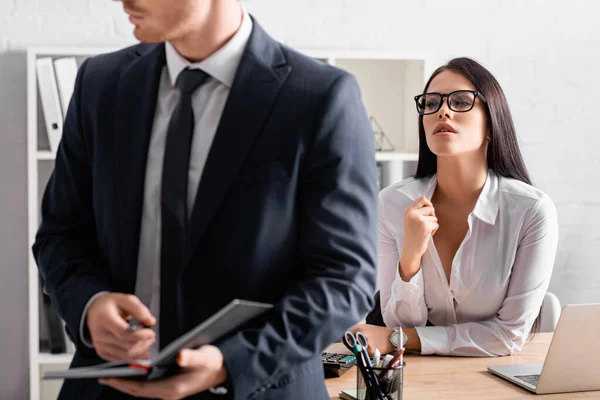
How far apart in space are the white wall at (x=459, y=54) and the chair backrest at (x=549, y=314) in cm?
137

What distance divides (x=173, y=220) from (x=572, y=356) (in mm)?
1082

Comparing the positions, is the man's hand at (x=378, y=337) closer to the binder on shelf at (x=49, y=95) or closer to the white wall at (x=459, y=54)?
the binder on shelf at (x=49, y=95)

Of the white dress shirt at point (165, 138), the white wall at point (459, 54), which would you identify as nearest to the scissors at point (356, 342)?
the white dress shirt at point (165, 138)

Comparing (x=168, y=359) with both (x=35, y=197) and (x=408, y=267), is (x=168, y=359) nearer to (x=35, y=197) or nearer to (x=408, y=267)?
(x=408, y=267)

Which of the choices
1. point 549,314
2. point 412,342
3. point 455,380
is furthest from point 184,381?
point 549,314

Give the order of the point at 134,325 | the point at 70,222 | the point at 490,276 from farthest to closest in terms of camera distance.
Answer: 1. the point at 490,276
2. the point at 70,222
3. the point at 134,325

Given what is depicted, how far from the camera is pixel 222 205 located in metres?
1.06

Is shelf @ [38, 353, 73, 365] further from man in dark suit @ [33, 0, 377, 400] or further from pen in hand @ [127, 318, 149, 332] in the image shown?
pen in hand @ [127, 318, 149, 332]

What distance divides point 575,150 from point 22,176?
8.69ft

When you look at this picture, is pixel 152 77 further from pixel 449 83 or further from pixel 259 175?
pixel 449 83

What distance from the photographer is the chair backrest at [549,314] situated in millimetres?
2604

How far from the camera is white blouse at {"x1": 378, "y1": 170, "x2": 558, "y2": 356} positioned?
2.21 meters

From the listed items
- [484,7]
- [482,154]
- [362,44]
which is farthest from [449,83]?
[484,7]

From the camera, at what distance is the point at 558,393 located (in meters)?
1.79
